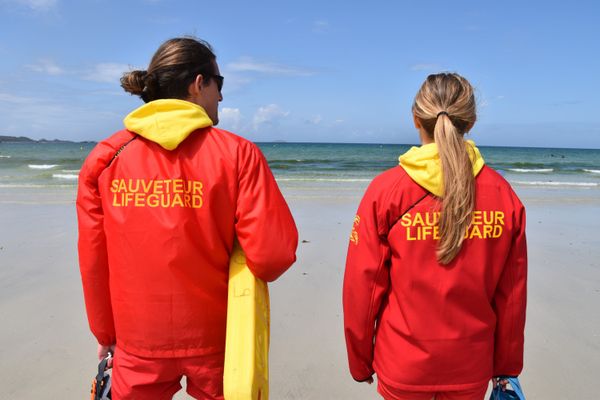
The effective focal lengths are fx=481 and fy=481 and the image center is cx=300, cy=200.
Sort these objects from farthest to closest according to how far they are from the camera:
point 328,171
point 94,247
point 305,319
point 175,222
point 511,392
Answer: point 328,171 < point 305,319 < point 511,392 < point 94,247 < point 175,222

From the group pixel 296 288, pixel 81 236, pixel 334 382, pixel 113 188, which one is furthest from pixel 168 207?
pixel 296 288

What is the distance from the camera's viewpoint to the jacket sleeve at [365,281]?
183 centimetres

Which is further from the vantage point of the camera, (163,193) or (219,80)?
(219,80)

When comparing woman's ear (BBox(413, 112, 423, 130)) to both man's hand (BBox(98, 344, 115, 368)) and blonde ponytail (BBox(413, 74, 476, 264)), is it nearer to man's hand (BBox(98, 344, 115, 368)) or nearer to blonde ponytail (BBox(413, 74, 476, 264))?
blonde ponytail (BBox(413, 74, 476, 264))

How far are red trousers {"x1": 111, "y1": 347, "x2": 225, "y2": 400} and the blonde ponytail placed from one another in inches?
36.9

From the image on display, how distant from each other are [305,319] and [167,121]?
9.50ft

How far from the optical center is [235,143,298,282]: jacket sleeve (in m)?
1.69

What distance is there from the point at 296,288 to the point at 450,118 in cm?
339

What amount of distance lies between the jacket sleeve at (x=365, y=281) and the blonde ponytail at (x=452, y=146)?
0.23m

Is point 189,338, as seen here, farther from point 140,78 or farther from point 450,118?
point 450,118

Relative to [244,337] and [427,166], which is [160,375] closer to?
[244,337]

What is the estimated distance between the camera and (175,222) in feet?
5.50

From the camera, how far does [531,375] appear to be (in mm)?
3350

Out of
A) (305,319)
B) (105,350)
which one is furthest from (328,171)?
(105,350)
